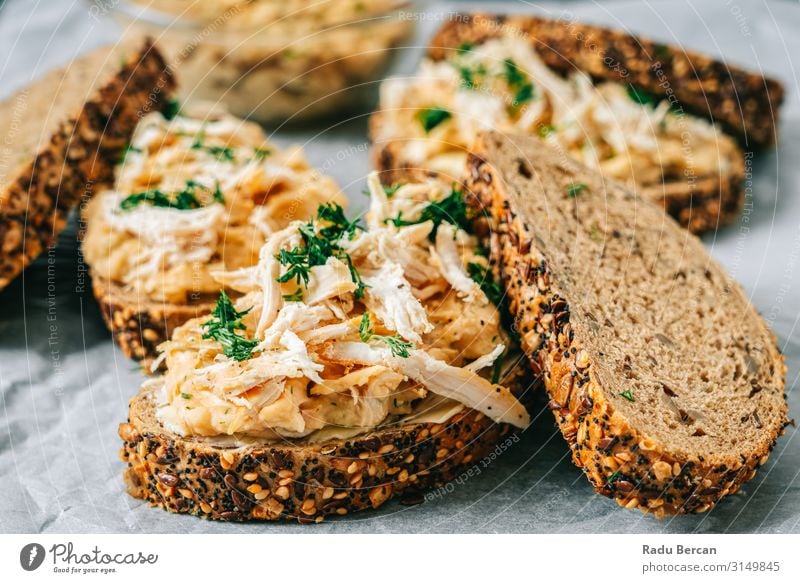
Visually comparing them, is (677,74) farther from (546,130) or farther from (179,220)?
(179,220)

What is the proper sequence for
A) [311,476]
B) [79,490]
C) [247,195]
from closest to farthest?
[311,476] → [79,490] → [247,195]

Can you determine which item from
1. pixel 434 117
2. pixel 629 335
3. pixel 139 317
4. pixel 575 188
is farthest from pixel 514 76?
pixel 139 317

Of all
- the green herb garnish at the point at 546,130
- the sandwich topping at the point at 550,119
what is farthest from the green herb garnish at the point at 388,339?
the green herb garnish at the point at 546,130

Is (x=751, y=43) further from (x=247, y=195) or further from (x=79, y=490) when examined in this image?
(x=79, y=490)

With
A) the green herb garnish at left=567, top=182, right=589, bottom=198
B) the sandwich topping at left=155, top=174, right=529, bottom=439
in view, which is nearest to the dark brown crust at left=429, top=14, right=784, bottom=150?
the green herb garnish at left=567, top=182, right=589, bottom=198

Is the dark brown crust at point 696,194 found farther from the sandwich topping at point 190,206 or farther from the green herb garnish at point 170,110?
the green herb garnish at point 170,110
